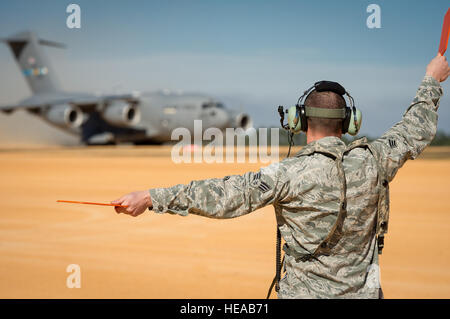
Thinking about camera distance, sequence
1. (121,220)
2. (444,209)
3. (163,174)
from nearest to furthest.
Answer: (121,220) < (444,209) < (163,174)

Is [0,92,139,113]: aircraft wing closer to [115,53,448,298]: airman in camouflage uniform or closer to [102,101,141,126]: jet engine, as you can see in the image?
[102,101,141,126]: jet engine

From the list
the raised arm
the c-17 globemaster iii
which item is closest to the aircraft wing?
the c-17 globemaster iii

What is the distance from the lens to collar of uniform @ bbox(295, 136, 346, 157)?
7.64 feet

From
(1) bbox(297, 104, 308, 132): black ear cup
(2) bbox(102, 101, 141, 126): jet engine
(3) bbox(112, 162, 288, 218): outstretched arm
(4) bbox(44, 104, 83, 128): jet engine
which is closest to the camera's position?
(3) bbox(112, 162, 288, 218): outstretched arm

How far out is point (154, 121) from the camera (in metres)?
31.0

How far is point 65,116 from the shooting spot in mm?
31391

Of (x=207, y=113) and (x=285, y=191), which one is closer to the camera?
(x=285, y=191)

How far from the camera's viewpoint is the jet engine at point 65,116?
31516 millimetres

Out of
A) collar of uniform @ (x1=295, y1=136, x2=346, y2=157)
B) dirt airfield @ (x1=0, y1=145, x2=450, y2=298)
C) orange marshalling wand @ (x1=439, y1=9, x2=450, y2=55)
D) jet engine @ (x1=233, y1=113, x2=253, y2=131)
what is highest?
orange marshalling wand @ (x1=439, y1=9, x2=450, y2=55)

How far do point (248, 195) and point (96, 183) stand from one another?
11893 mm

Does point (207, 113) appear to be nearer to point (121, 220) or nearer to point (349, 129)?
point (121, 220)

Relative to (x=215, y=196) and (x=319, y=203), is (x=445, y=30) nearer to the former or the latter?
(x=319, y=203)
